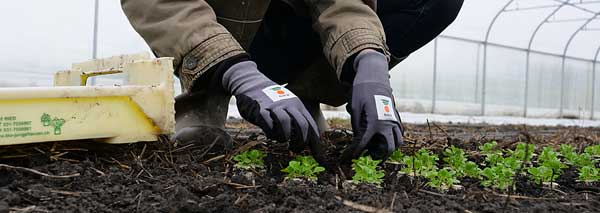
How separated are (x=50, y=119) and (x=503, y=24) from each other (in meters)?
11.9

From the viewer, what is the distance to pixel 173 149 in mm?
1564

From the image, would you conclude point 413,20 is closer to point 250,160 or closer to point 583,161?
point 583,161

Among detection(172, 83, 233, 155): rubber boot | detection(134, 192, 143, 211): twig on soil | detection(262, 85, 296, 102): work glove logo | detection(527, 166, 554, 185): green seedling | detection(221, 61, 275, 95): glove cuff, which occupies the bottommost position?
detection(134, 192, 143, 211): twig on soil

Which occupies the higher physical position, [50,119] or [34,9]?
[34,9]

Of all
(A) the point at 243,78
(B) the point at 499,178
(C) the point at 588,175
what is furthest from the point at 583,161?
(A) the point at 243,78

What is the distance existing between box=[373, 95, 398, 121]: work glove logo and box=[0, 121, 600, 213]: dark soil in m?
0.14

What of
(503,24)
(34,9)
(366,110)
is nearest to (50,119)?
(366,110)

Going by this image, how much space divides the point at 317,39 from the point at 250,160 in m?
0.78

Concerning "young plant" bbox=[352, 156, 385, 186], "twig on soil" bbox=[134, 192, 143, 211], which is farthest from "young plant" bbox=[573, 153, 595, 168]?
"twig on soil" bbox=[134, 192, 143, 211]

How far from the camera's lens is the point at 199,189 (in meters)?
1.14

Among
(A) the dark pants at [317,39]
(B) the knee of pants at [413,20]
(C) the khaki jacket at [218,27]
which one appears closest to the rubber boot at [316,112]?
(A) the dark pants at [317,39]

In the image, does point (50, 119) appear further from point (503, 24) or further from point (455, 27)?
point (503, 24)

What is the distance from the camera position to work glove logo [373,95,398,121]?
1.43 metres

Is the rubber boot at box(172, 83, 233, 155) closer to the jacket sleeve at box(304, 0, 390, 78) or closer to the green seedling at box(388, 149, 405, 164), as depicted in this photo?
the jacket sleeve at box(304, 0, 390, 78)
